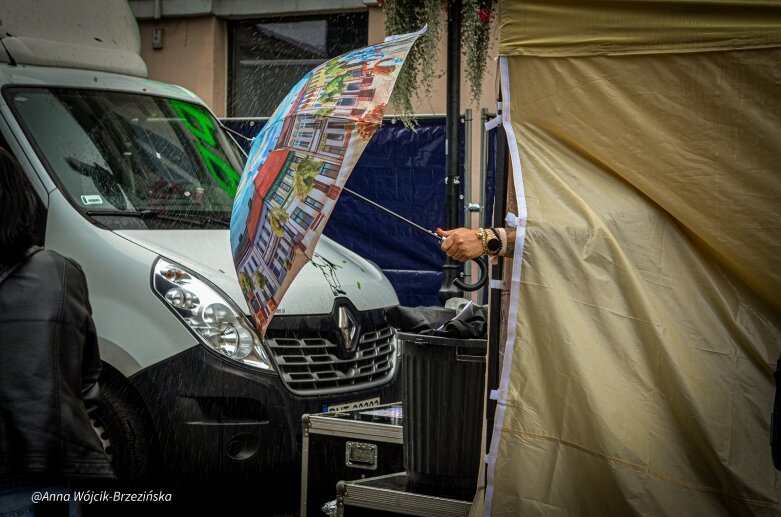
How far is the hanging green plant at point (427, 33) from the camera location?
7.88 metres

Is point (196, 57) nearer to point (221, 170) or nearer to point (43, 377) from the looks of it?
point (221, 170)

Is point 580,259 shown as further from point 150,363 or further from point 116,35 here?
point 116,35

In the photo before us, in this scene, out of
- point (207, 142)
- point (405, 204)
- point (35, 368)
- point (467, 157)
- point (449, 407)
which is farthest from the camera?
point (405, 204)

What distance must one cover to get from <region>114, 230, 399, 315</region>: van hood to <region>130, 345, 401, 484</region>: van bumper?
388 mm

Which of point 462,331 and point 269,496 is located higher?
point 462,331

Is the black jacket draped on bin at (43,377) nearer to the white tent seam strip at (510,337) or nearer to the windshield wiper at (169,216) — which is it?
the white tent seam strip at (510,337)

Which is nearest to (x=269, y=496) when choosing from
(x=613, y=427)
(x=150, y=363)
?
(x=150, y=363)

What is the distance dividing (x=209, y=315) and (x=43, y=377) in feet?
8.06

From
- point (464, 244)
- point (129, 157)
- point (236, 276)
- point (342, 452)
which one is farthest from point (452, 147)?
point (464, 244)

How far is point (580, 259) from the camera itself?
161 inches

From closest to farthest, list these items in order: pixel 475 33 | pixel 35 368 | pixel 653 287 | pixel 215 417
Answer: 1. pixel 35 368
2. pixel 653 287
3. pixel 215 417
4. pixel 475 33

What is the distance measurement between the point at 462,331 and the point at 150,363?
193 cm

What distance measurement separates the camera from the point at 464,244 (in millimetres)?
4195

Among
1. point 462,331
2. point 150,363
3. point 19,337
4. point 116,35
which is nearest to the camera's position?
point 19,337
